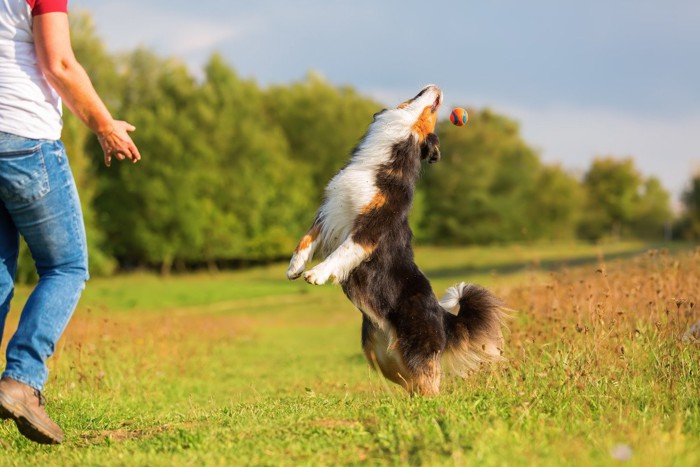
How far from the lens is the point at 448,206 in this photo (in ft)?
175

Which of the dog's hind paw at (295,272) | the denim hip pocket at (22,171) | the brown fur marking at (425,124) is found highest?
the brown fur marking at (425,124)

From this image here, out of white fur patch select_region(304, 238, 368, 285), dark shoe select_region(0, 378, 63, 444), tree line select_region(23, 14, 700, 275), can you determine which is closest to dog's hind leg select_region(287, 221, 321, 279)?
white fur patch select_region(304, 238, 368, 285)

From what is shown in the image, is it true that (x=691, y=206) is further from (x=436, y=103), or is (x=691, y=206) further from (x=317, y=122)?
(x=436, y=103)

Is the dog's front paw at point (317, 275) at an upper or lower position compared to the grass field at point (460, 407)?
upper

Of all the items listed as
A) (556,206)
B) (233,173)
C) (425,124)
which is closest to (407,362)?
(425,124)

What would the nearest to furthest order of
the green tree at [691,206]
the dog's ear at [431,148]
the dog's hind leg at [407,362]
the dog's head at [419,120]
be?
the dog's hind leg at [407,362] < the dog's head at [419,120] < the dog's ear at [431,148] < the green tree at [691,206]

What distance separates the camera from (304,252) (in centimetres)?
523

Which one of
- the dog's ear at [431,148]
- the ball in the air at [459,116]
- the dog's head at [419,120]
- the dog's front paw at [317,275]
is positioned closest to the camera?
the dog's front paw at [317,275]

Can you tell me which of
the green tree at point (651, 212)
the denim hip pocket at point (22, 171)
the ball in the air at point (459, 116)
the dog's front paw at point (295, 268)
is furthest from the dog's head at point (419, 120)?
the green tree at point (651, 212)

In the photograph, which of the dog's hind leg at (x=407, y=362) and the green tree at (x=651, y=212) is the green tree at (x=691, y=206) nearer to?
the green tree at (x=651, y=212)

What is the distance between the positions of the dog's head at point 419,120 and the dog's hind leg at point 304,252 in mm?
889

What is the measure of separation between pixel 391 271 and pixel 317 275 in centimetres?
55

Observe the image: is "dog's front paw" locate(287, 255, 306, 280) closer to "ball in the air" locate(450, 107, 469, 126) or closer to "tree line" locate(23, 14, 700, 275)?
"ball in the air" locate(450, 107, 469, 126)

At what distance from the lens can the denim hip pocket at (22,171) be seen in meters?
3.74
